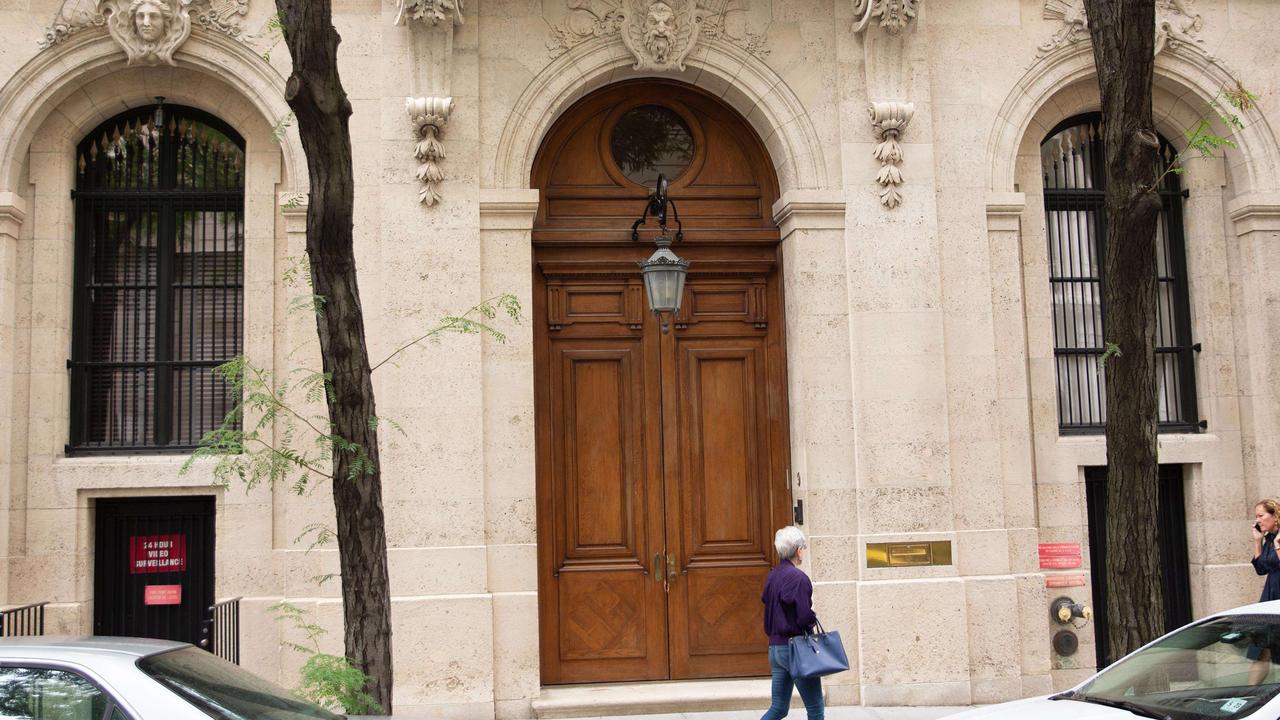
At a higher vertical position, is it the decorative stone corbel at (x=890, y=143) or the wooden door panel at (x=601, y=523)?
the decorative stone corbel at (x=890, y=143)

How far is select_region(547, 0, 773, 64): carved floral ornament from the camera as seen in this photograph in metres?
11.1

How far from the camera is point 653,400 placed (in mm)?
11406

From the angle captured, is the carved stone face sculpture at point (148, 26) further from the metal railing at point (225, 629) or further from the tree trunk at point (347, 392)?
the metal railing at point (225, 629)

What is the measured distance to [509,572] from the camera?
34.6 ft

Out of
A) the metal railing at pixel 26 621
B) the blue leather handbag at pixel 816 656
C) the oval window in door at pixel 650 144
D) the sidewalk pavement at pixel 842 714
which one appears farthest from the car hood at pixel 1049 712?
the metal railing at pixel 26 621

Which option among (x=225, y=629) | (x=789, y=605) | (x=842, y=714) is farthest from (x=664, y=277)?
(x=225, y=629)

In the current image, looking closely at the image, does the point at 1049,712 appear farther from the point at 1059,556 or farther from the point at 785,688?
the point at 1059,556

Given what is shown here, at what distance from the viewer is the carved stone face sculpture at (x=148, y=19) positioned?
420 inches

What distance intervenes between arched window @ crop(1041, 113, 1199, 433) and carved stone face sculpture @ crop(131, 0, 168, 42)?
8956 mm

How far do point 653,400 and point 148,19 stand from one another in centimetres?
594

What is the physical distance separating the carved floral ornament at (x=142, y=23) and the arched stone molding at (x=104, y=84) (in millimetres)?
98

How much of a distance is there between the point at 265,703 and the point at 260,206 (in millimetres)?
6818

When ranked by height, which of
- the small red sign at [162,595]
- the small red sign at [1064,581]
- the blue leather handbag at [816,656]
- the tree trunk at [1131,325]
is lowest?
the blue leather handbag at [816,656]

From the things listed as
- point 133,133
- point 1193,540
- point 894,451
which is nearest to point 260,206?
point 133,133
